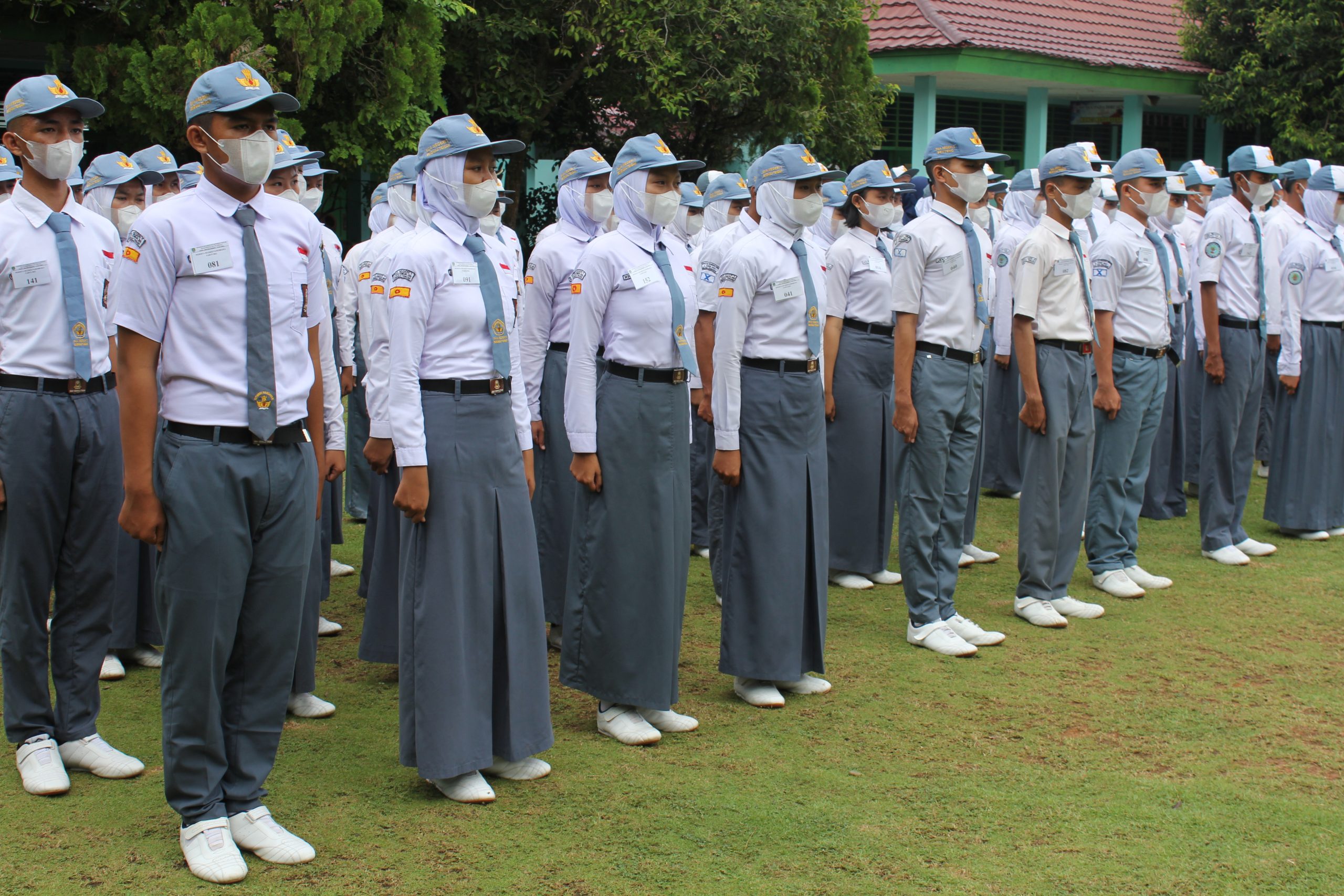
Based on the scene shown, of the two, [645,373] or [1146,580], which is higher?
[645,373]

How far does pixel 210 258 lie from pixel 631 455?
188 cm

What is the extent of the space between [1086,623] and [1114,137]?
15.8m

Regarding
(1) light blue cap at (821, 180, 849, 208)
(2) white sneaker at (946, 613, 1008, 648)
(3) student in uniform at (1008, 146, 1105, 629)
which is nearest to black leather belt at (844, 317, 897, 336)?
(3) student in uniform at (1008, 146, 1105, 629)

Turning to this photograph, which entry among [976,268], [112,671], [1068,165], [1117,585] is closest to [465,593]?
[112,671]

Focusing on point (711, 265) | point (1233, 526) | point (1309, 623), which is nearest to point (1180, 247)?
point (1233, 526)

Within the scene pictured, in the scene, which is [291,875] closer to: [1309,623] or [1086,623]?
[1086,623]

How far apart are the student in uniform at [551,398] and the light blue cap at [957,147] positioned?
Answer: 67.4 inches

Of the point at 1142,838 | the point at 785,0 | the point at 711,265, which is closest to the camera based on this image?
the point at 1142,838

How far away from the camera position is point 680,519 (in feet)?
17.1

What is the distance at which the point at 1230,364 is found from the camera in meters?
8.23

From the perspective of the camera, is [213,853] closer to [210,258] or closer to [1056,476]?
[210,258]

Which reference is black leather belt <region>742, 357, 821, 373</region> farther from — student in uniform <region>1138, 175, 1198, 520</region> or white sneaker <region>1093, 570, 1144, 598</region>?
student in uniform <region>1138, 175, 1198, 520</region>

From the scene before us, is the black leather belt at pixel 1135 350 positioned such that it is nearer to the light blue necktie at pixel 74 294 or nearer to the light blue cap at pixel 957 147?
the light blue cap at pixel 957 147

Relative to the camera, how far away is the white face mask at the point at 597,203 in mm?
6664
